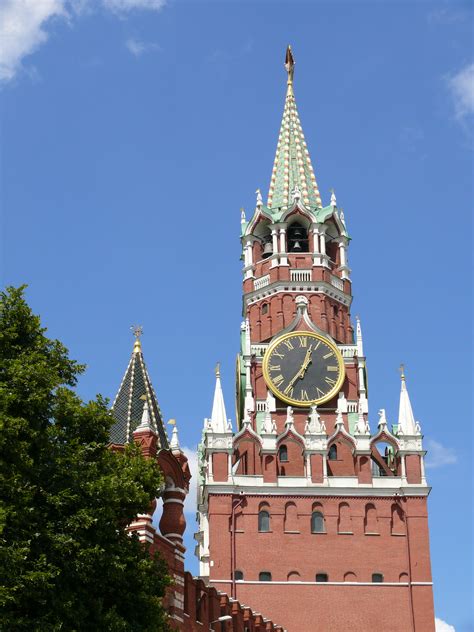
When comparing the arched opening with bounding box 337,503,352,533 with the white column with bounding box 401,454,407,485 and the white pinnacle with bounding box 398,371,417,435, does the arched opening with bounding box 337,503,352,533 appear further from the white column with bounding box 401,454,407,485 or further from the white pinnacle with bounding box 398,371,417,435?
the white pinnacle with bounding box 398,371,417,435

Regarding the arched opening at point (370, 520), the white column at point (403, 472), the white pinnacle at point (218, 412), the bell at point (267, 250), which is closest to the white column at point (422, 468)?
the white column at point (403, 472)

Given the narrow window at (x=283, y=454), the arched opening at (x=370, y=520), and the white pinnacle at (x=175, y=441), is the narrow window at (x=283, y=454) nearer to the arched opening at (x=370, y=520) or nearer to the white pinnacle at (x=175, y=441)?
the arched opening at (x=370, y=520)

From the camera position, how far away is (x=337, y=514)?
221 feet

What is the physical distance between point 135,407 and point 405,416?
34779 millimetres

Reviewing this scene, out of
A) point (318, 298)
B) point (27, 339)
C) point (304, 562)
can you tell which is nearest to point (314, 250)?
point (318, 298)

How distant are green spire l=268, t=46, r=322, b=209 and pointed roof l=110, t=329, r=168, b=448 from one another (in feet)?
138

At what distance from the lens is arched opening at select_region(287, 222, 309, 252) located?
262 feet

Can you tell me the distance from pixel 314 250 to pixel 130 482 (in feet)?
165

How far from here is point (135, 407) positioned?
126 ft

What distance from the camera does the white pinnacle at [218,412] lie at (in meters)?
68.8

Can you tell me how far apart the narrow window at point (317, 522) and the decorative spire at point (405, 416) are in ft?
22.4

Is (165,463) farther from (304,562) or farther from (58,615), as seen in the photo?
(304,562)

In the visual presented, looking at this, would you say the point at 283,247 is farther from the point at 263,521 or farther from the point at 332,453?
the point at 263,521

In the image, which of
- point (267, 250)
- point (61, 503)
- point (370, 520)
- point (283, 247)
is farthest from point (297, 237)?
point (61, 503)
